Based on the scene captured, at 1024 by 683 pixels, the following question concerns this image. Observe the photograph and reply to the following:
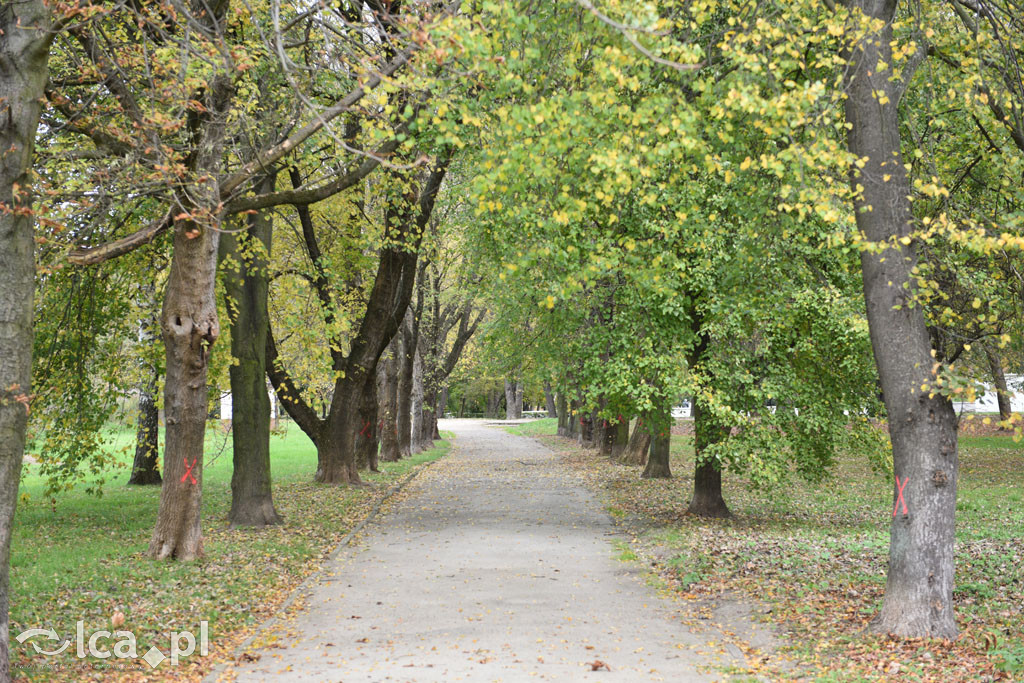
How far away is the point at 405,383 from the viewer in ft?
103

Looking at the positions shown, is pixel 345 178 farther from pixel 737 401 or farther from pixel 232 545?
pixel 737 401

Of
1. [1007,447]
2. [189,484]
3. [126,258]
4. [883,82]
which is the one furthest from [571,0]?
[1007,447]

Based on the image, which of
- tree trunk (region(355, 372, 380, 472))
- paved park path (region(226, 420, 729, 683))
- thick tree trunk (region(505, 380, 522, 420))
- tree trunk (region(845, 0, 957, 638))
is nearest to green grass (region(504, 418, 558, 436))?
thick tree trunk (region(505, 380, 522, 420))

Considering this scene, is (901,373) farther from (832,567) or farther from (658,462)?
(658,462)

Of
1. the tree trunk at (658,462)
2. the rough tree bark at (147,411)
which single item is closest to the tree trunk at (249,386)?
the rough tree bark at (147,411)

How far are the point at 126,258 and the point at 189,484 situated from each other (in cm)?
447

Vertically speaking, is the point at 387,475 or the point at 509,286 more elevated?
the point at 509,286

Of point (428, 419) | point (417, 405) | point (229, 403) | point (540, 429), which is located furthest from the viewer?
point (540, 429)

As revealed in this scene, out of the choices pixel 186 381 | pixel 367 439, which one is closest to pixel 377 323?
pixel 367 439

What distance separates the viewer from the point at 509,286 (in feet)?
58.3

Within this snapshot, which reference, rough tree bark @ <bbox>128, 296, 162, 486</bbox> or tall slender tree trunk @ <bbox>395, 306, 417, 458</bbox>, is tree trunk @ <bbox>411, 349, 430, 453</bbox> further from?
rough tree bark @ <bbox>128, 296, 162, 486</bbox>

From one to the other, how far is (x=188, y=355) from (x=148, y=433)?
812 centimetres

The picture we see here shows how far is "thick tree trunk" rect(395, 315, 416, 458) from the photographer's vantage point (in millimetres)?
30844

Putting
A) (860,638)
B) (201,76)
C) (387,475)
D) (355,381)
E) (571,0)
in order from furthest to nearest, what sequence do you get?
(387,475)
(355,381)
(201,76)
(571,0)
(860,638)
